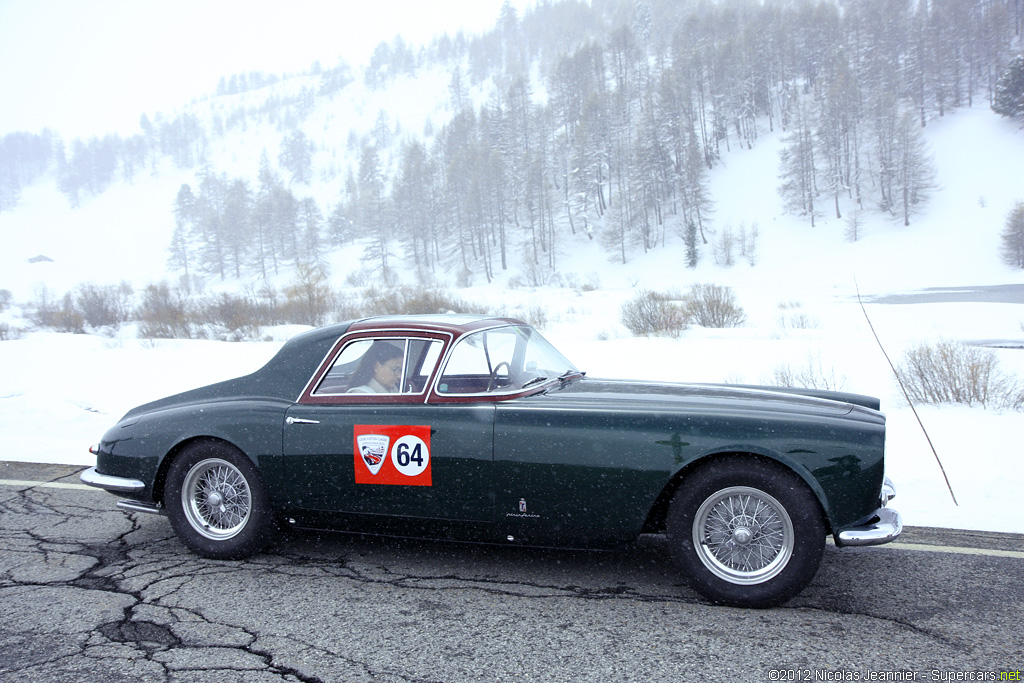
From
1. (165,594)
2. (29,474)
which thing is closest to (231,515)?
(165,594)

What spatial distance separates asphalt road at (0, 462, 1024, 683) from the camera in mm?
2738

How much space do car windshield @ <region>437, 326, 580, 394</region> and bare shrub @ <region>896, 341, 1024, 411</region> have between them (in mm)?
5793

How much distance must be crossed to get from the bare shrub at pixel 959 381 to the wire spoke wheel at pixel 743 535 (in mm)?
5733

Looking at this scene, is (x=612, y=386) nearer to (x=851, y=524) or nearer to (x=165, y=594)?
(x=851, y=524)

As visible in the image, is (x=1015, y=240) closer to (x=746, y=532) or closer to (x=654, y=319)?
(x=654, y=319)

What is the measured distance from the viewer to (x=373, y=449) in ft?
12.3

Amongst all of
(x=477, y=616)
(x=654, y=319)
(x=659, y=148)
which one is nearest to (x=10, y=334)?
(x=654, y=319)

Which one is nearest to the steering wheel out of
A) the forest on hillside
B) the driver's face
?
the driver's face

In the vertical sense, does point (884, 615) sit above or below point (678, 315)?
below

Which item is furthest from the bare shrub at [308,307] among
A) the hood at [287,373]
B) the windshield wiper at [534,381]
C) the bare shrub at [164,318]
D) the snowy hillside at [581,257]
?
the windshield wiper at [534,381]

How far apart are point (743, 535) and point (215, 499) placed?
9.79ft

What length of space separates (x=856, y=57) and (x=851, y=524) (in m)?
72.3

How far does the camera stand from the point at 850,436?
10.5 ft

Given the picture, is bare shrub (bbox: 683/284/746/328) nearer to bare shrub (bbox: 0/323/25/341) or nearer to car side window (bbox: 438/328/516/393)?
car side window (bbox: 438/328/516/393)
